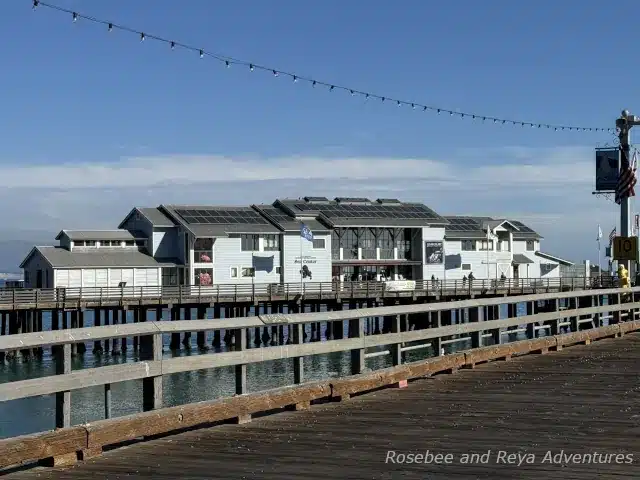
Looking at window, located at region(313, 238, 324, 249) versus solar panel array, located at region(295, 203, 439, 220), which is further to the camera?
solar panel array, located at region(295, 203, 439, 220)

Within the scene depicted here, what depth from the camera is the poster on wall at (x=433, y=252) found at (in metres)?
82.2

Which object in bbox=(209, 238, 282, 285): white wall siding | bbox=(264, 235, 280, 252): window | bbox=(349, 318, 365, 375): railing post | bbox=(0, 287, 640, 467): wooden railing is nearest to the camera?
bbox=(0, 287, 640, 467): wooden railing

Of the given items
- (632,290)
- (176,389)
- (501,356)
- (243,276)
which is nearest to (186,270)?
(243,276)

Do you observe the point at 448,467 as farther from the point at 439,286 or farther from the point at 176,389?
the point at 439,286

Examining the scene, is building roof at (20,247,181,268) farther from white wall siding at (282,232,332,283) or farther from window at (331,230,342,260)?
window at (331,230,342,260)

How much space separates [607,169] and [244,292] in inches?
1305

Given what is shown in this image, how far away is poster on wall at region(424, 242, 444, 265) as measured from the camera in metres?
82.2

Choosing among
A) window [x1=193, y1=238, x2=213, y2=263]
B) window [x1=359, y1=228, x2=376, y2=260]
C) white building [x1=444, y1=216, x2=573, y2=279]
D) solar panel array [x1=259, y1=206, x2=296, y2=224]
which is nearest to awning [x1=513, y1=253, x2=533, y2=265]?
white building [x1=444, y1=216, x2=573, y2=279]

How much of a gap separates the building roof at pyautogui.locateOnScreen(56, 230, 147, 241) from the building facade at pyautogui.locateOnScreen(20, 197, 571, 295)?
0.08m

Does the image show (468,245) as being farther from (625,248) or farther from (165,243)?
(625,248)

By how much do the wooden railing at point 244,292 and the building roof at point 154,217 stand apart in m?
7.31

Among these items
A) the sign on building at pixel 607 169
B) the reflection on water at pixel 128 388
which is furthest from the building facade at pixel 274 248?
the sign on building at pixel 607 169

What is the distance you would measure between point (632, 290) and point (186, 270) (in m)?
48.0

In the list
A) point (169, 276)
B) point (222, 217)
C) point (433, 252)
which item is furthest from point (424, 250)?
point (169, 276)
